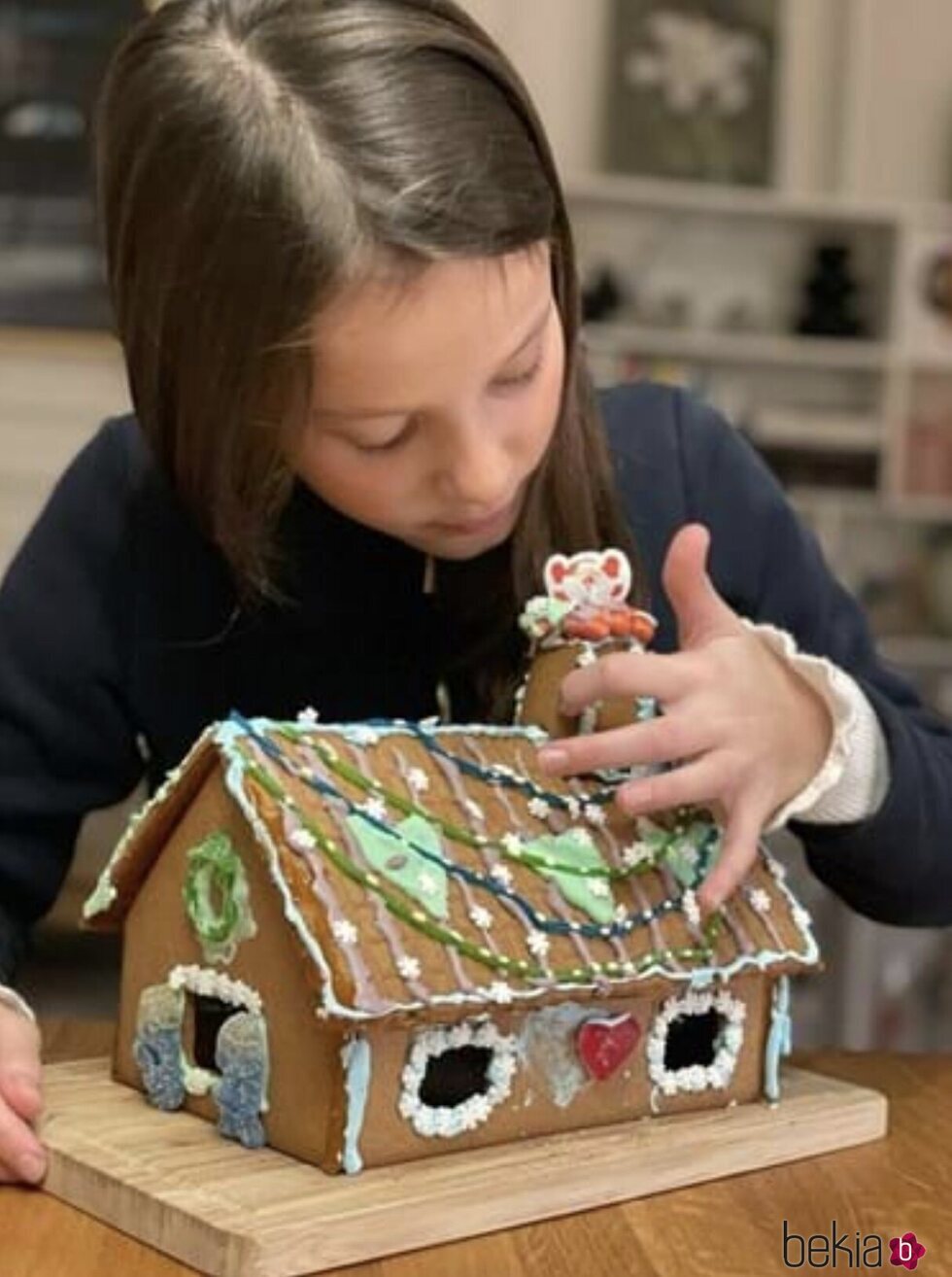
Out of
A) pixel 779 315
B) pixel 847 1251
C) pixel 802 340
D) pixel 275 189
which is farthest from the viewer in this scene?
pixel 779 315

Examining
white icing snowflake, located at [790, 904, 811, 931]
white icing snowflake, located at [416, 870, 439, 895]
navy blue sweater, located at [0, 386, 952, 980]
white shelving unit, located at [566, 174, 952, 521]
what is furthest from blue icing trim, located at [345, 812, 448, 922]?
white shelving unit, located at [566, 174, 952, 521]

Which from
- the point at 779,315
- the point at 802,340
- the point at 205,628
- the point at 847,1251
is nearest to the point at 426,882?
the point at 847,1251

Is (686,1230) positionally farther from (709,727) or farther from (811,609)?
(811,609)

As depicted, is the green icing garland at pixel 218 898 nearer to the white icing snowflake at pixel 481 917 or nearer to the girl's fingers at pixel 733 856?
the white icing snowflake at pixel 481 917

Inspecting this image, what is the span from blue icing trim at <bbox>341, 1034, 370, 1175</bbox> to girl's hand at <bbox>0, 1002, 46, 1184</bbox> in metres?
0.13

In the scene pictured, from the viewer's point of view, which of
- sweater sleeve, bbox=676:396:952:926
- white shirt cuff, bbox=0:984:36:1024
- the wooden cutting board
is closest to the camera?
the wooden cutting board

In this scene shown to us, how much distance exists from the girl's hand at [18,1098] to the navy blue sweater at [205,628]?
0.18 meters

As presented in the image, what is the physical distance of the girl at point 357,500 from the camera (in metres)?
0.91

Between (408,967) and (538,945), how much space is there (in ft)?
0.23

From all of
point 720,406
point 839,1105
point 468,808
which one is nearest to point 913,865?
point 839,1105

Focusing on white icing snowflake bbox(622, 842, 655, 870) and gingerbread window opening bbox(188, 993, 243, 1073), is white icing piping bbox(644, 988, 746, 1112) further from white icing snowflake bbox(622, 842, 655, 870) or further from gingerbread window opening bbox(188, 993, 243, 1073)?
gingerbread window opening bbox(188, 993, 243, 1073)

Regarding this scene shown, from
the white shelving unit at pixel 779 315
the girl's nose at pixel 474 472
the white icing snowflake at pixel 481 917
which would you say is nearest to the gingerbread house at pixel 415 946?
the white icing snowflake at pixel 481 917

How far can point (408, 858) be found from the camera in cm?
86

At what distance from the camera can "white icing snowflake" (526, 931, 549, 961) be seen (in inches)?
34.1
